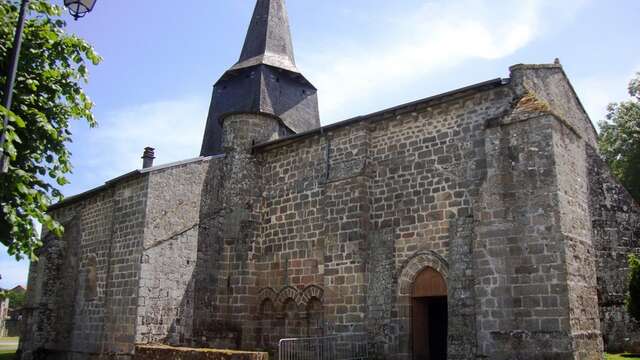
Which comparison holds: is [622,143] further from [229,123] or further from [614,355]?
[229,123]

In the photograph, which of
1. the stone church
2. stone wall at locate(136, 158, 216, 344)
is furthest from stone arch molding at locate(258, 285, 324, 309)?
stone wall at locate(136, 158, 216, 344)

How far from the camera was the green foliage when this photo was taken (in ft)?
40.6

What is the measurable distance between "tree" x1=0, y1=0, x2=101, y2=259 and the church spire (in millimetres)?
13149

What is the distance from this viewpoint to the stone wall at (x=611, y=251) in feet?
43.0

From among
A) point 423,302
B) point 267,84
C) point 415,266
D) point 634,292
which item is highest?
point 267,84

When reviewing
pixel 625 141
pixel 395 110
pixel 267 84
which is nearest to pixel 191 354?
pixel 395 110

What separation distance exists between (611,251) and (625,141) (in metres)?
15.2

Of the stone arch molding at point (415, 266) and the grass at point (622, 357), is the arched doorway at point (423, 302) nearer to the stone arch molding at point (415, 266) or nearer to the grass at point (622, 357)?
the stone arch molding at point (415, 266)

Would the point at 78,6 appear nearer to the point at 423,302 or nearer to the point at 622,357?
the point at 423,302

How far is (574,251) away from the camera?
34.6ft

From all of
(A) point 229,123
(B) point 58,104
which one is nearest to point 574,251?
(B) point 58,104

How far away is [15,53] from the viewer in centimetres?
627

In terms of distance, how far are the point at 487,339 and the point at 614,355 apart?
441 cm

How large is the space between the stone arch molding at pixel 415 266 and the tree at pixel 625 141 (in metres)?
16.0
